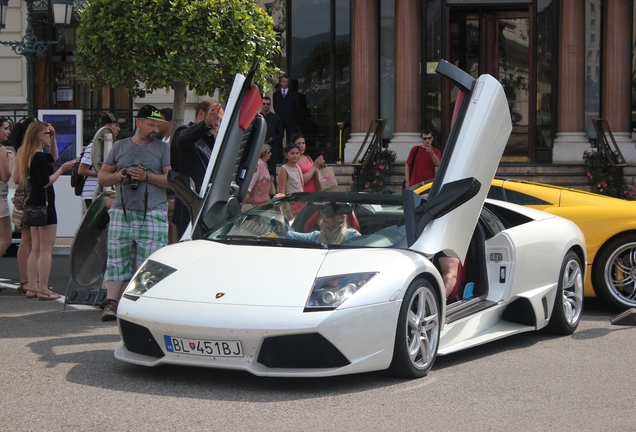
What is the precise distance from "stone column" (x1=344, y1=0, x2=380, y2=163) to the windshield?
1214 centimetres

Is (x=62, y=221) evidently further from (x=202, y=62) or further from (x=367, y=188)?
(x=202, y=62)

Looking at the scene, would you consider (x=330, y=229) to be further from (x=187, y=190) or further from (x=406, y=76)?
(x=406, y=76)

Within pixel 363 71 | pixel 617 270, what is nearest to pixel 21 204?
pixel 617 270

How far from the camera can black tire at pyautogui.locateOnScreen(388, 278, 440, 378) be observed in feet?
19.2

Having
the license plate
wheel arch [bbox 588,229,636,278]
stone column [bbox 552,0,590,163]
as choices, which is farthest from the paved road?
stone column [bbox 552,0,590,163]

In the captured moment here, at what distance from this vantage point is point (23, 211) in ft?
32.8

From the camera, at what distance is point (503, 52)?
20.5 meters

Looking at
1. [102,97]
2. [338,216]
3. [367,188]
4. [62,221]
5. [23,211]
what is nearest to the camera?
[338,216]

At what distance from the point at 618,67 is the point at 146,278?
1488 centimetres

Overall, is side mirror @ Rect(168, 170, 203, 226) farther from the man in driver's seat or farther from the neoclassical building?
the neoclassical building

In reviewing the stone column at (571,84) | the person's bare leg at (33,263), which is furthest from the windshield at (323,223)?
the stone column at (571,84)

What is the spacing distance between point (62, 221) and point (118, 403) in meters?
11.3

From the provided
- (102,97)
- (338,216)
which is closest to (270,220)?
(338,216)

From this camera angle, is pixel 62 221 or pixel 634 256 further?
pixel 62 221
